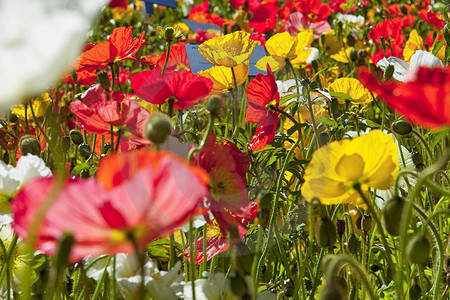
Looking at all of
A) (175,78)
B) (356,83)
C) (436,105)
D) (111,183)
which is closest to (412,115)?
(436,105)

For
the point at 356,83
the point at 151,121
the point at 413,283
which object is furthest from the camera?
the point at 356,83

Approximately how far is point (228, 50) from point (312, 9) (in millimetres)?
1520

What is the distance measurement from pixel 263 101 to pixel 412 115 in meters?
0.55

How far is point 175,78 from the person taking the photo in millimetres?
765

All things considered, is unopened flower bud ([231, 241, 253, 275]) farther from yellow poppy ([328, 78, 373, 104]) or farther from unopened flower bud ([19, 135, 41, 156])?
yellow poppy ([328, 78, 373, 104])

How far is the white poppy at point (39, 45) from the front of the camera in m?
0.35

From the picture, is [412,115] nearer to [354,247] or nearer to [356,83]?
[354,247]

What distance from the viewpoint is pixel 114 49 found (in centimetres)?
101

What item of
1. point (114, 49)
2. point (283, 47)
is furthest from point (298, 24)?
point (114, 49)

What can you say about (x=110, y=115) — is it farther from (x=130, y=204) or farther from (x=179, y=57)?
(x=179, y=57)

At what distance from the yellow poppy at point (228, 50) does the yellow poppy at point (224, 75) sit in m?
0.01

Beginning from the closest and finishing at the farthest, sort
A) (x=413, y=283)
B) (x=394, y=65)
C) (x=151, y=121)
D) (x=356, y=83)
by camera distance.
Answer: (x=151, y=121) → (x=413, y=283) → (x=394, y=65) → (x=356, y=83)

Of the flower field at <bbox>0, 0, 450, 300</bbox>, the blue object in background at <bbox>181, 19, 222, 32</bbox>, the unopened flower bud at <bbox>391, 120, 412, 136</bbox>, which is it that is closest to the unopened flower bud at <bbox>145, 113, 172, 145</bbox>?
the flower field at <bbox>0, 0, 450, 300</bbox>

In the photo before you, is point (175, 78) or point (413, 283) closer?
point (175, 78)
